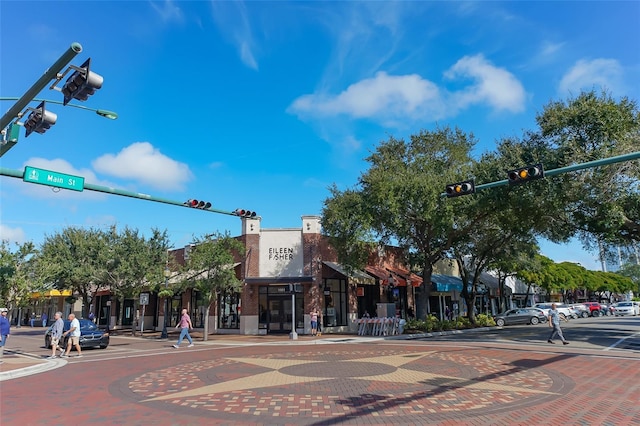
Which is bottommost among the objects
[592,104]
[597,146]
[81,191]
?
[81,191]

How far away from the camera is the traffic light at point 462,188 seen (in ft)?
45.5

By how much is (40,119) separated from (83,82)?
248cm

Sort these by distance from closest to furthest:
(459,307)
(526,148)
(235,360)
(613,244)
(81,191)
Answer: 1. (81,191)
2. (235,360)
3. (526,148)
4. (613,244)
5. (459,307)

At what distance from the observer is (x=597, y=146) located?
63.7ft

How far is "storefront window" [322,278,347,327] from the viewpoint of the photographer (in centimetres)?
3094

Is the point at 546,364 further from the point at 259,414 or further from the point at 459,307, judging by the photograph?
the point at 459,307

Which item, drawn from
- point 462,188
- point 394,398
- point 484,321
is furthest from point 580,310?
point 394,398

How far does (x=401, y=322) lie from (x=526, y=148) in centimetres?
1273

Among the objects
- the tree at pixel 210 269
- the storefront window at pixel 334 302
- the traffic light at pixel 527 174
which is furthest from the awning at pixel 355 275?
the traffic light at pixel 527 174

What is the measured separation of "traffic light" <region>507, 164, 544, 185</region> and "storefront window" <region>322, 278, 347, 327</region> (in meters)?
20.1

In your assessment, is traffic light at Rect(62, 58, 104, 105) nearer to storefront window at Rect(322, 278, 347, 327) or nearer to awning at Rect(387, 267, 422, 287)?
storefront window at Rect(322, 278, 347, 327)

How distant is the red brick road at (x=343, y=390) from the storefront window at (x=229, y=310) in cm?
1577

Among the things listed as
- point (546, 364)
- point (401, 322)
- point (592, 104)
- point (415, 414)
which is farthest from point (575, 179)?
point (415, 414)

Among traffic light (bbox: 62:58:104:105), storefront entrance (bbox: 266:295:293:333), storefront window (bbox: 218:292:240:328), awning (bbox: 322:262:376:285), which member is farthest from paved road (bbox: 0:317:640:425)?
storefront window (bbox: 218:292:240:328)
